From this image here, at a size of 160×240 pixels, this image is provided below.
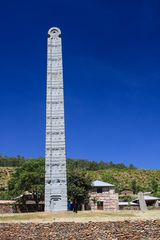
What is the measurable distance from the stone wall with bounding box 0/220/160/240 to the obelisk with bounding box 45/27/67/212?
50.4ft

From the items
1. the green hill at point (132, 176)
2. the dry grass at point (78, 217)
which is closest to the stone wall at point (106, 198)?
the dry grass at point (78, 217)

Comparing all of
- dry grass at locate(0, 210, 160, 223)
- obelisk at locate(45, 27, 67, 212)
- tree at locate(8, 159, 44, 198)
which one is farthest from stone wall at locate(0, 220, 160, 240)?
tree at locate(8, 159, 44, 198)

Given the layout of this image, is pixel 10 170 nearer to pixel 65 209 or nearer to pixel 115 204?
pixel 115 204

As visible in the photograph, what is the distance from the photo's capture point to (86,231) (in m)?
15.3

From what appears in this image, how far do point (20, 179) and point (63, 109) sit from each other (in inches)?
635

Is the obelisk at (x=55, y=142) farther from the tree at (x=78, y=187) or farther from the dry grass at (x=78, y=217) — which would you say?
the tree at (x=78, y=187)

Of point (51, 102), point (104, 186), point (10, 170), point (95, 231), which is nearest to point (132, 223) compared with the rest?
point (95, 231)

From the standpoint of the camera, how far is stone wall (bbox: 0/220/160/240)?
48.9ft

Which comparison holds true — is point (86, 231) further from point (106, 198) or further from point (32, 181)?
point (106, 198)

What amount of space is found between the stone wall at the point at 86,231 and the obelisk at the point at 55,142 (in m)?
15.4

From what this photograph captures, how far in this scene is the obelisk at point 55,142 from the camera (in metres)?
31.7

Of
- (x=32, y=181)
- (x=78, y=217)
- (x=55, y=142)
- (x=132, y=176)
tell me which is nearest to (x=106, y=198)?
(x=32, y=181)

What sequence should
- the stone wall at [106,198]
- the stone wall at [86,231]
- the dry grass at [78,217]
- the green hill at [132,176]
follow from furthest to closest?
1. the green hill at [132,176]
2. the stone wall at [106,198]
3. the dry grass at [78,217]
4. the stone wall at [86,231]

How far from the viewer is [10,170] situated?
103938 mm
